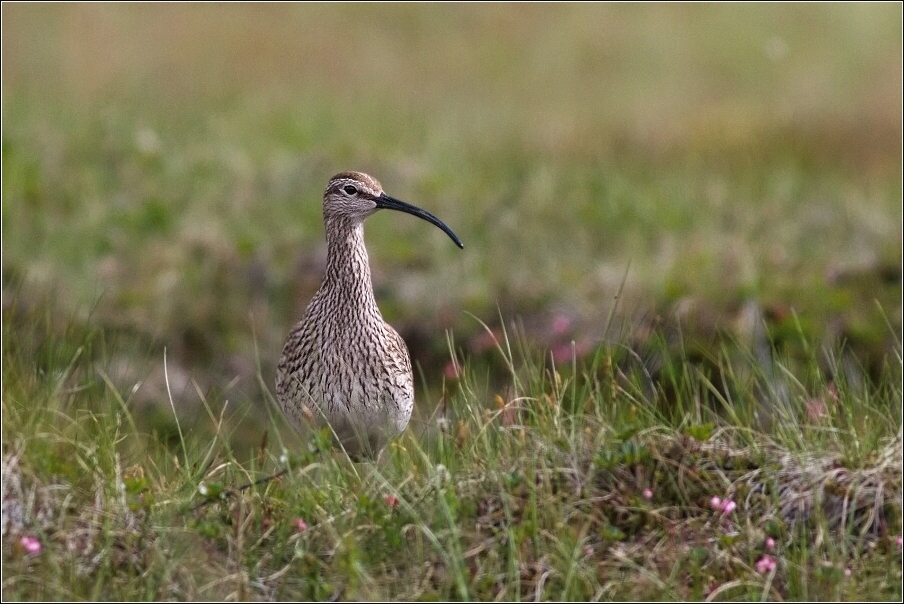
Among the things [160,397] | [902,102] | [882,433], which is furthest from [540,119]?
[882,433]

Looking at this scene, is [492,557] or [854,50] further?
[854,50]

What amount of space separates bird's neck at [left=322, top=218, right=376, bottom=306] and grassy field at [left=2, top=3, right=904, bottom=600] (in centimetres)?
57

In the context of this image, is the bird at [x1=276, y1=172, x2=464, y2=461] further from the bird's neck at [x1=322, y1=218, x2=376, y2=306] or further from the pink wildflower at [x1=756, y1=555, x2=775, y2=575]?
the pink wildflower at [x1=756, y1=555, x2=775, y2=575]

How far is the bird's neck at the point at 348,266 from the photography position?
614cm

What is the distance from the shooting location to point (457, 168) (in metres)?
13.4

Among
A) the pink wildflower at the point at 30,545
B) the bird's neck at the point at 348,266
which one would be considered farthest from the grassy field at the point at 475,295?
the bird's neck at the point at 348,266

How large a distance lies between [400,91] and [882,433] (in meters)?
11.5

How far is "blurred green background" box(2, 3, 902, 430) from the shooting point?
10500 millimetres

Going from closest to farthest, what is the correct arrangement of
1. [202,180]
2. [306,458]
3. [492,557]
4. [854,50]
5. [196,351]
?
1. [492,557]
2. [306,458]
3. [196,351]
4. [202,180]
5. [854,50]

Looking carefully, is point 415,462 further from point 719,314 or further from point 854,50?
point 854,50

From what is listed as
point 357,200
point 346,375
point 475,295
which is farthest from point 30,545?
point 475,295

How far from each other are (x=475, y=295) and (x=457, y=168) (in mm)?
3024

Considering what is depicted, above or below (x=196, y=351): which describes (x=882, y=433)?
above

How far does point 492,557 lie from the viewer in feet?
14.7
